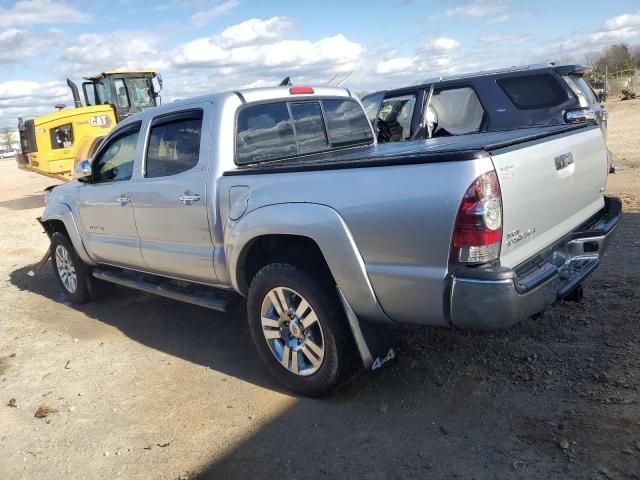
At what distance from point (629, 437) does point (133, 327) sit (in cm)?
439

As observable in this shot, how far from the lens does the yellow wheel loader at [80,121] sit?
15164 millimetres

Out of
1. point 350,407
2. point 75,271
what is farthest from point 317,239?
point 75,271

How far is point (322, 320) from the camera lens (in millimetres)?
3518

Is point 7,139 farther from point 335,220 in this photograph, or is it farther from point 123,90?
point 335,220

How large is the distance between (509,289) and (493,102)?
5.85 metres

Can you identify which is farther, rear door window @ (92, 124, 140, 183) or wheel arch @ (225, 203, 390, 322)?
rear door window @ (92, 124, 140, 183)

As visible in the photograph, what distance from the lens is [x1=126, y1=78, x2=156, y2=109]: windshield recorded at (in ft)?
52.5

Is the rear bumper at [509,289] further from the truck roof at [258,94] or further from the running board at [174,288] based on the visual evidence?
the truck roof at [258,94]

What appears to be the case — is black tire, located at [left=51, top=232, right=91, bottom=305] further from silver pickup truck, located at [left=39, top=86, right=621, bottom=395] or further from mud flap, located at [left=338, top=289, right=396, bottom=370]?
mud flap, located at [left=338, top=289, right=396, bottom=370]

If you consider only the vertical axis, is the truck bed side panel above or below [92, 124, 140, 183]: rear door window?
below

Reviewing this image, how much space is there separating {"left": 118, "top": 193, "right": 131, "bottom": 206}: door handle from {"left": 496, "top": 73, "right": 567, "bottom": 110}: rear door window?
5477mm

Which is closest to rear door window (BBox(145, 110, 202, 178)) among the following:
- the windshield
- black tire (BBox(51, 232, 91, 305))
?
black tire (BBox(51, 232, 91, 305))

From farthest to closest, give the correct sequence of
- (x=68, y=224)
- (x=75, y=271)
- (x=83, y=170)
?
1. (x=75, y=271)
2. (x=68, y=224)
3. (x=83, y=170)

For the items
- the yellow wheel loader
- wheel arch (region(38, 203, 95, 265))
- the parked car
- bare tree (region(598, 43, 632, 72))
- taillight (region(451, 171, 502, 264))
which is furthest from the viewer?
bare tree (region(598, 43, 632, 72))
